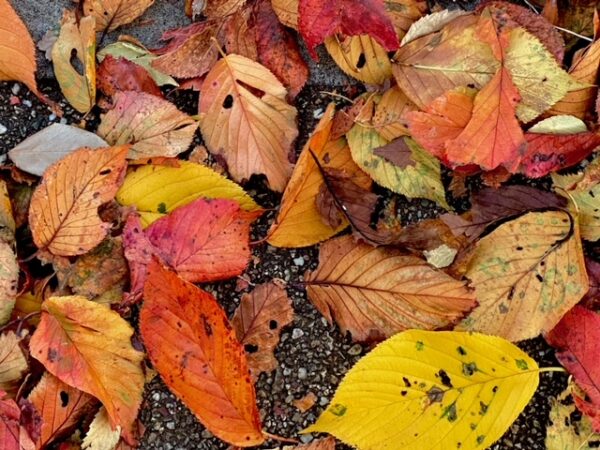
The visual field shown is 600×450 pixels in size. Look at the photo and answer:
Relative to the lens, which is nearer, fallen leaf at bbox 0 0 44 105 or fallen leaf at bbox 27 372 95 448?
fallen leaf at bbox 27 372 95 448

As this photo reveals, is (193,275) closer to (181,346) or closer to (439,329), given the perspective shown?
(181,346)

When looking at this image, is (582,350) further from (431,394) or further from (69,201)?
(69,201)

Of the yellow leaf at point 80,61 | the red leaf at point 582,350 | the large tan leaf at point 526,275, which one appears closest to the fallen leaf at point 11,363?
the yellow leaf at point 80,61

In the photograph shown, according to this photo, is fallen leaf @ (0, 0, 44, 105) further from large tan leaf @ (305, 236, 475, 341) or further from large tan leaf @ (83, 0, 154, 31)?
large tan leaf @ (305, 236, 475, 341)

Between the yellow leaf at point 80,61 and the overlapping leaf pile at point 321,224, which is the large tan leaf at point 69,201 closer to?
the overlapping leaf pile at point 321,224

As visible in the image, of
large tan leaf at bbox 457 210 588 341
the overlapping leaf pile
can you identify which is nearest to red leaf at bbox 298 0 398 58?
the overlapping leaf pile

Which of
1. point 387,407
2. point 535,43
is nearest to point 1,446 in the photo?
point 387,407
